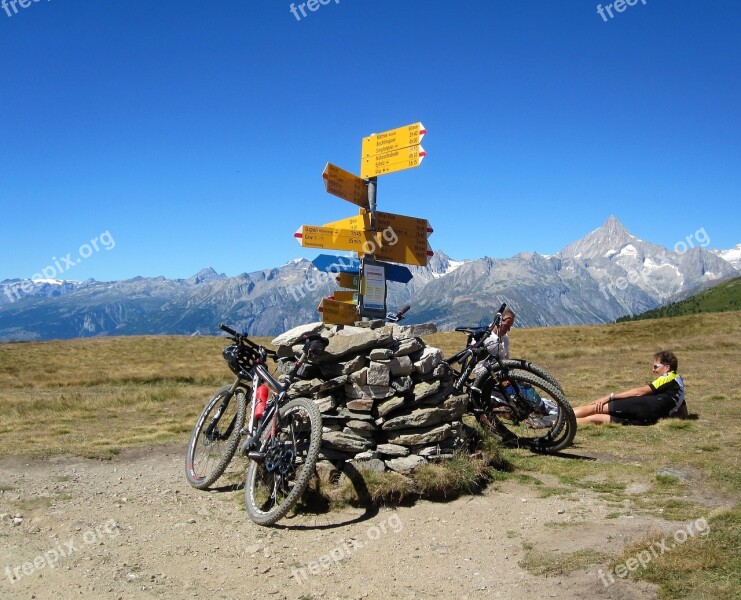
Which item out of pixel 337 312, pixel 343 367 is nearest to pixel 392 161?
pixel 337 312

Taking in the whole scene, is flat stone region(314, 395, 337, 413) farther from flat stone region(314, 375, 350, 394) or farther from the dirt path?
the dirt path

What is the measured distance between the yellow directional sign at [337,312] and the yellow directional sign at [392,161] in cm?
217

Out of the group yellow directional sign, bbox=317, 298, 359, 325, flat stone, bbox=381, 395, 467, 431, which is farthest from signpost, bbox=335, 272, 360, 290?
flat stone, bbox=381, 395, 467, 431

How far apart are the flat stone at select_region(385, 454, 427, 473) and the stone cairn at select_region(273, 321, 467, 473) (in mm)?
14

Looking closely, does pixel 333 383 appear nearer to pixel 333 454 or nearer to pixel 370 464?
pixel 333 454

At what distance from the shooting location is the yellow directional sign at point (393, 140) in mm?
9016

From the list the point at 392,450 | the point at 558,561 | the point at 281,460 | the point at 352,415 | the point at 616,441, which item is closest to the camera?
the point at 558,561

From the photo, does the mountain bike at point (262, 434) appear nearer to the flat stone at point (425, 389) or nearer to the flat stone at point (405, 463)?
the flat stone at point (405, 463)

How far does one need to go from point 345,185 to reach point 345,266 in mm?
1282

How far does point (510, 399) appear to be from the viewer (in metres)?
9.75

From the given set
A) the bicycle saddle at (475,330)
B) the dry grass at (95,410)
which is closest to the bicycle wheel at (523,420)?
the bicycle saddle at (475,330)

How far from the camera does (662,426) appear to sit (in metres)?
11.8

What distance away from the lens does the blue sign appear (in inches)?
366

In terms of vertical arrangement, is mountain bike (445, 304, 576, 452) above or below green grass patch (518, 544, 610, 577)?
above
